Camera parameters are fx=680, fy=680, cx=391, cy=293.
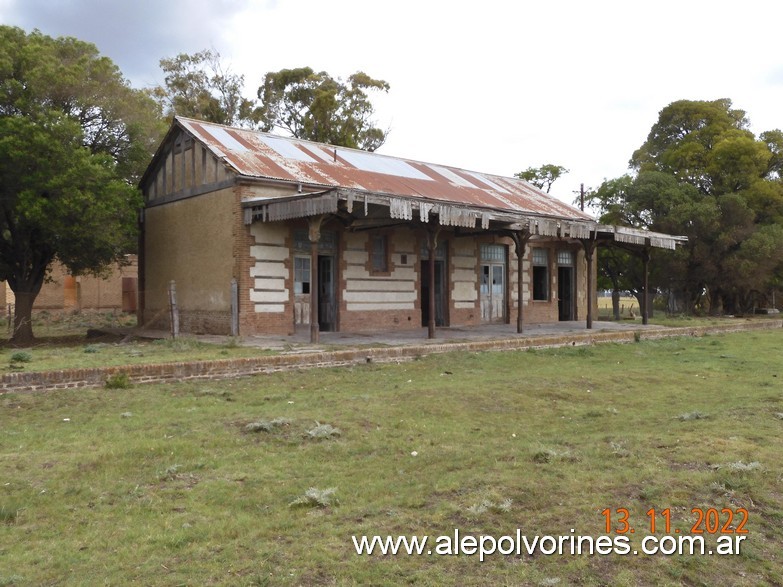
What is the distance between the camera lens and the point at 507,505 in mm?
4645

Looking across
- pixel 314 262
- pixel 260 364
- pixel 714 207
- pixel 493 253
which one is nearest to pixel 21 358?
pixel 260 364

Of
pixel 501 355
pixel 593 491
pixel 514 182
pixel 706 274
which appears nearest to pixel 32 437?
pixel 593 491

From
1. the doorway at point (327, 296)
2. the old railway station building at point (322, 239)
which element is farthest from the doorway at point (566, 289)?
the doorway at point (327, 296)

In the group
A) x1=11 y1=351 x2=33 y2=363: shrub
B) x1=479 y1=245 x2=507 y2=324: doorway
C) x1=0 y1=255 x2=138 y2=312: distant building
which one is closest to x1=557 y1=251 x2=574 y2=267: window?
x1=479 y1=245 x2=507 y2=324: doorway

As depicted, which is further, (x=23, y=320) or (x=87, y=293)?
(x=87, y=293)

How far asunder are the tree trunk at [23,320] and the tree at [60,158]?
27 mm

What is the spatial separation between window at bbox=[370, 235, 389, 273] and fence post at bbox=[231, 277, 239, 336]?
4434 millimetres

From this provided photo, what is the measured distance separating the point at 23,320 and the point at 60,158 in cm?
472

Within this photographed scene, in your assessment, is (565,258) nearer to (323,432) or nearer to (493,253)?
(493,253)

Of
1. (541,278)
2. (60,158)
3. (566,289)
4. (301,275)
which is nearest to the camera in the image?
(60,158)

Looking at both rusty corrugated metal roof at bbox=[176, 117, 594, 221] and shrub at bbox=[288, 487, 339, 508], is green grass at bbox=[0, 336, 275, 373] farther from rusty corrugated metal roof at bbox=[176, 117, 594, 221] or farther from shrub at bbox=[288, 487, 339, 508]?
shrub at bbox=[288, 487, 339, 508]

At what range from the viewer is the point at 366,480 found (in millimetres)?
5527

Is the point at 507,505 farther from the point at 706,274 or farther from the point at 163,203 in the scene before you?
the point at 706,274

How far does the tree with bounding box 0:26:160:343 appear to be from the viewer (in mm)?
16516
